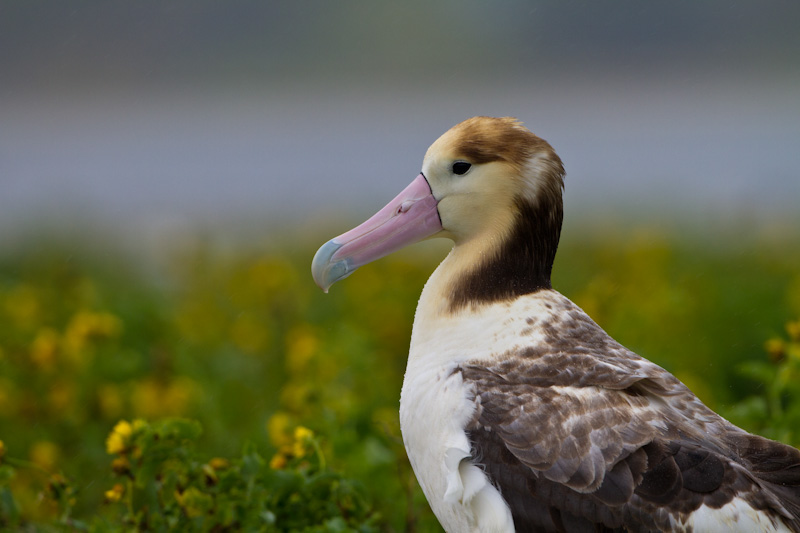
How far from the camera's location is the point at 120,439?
2.99m

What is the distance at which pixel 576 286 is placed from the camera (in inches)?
248

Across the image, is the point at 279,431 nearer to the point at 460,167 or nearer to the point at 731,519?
the point at 460,167

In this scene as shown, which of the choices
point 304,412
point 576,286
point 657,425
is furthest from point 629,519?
point 576,286

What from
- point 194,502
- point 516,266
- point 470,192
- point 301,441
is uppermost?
point 470,192

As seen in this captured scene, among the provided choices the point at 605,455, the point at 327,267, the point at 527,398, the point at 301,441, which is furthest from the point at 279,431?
the point at 605,455

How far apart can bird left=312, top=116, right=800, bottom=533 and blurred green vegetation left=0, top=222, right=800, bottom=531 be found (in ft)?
1.87

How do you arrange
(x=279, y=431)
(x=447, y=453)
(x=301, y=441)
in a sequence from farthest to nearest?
(x=279, y=431), (x=301, y=441), (x=447, y=453)

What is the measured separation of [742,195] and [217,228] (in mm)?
4237

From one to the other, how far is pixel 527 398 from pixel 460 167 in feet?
2.39

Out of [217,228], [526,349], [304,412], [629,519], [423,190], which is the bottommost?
[217,228]

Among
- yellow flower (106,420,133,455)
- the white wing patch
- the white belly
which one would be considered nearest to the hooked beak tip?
the white belly

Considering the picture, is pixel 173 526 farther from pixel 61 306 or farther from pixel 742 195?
pixel 742 195

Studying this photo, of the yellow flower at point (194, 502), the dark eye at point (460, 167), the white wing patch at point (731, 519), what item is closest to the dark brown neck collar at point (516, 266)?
the dark eye at point (460, 167)

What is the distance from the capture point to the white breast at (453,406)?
8.25ft
